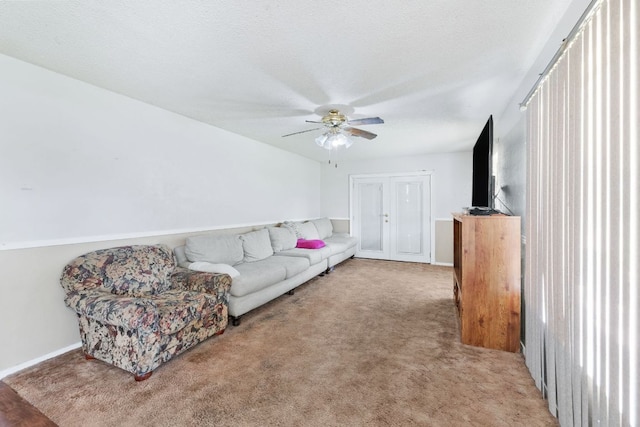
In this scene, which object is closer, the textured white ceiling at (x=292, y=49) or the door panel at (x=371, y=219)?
the textured white ceiling at (x=292, y=49)

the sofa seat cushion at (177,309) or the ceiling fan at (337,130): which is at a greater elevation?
the ceiling fan at (337,130)

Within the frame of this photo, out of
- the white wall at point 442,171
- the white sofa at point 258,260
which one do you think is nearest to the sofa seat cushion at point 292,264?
the white sofa at point 258,260

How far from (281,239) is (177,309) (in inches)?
95.5

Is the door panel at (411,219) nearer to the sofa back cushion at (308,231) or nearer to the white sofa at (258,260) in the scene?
the white sofa at (258,260)

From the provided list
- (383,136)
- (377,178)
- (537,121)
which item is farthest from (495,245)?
(377,178)

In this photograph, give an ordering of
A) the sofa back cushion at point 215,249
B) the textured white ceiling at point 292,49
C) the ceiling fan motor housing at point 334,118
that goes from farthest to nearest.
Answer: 1. the sofa back cushion at point 215,249
2. the ceiling fan motor housing at point 334,118
3. the textured white ceiling at point 292,49

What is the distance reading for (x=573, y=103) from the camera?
4.43ft

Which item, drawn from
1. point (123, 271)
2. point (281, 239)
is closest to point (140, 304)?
point (123, 271)

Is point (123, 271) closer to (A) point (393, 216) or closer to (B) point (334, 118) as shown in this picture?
(B) point (334, 118)

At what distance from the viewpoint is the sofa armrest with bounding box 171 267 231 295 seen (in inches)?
104

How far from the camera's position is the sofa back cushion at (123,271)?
2.26 metres

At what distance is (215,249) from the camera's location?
11.0ft

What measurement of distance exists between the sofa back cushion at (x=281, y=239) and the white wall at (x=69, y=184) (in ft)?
3.82

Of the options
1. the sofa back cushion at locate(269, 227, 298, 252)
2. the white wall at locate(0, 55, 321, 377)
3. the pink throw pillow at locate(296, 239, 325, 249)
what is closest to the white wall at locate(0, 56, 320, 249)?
the white wall at locate(0, 55, 321, 377)
